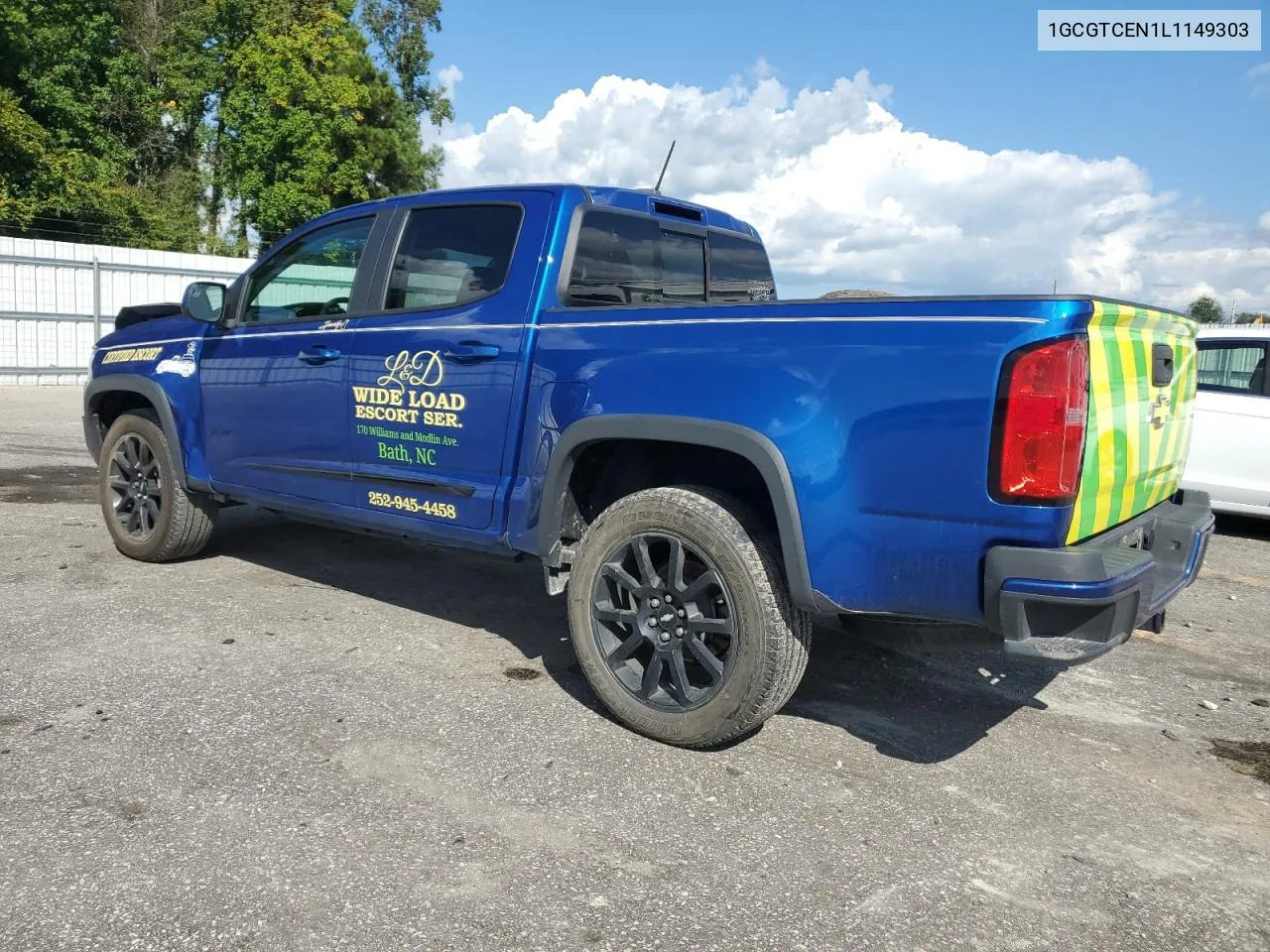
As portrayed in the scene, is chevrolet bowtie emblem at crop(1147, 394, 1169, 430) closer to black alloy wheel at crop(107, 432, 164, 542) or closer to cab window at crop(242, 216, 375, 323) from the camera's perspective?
cab window at crop(242, 216, 375, 323)

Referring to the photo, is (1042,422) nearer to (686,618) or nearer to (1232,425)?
(686,618)

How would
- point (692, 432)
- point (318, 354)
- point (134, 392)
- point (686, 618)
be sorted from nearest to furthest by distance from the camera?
point (692, 432) < point (686, 618) < point (318, 354) < point (134, 392)

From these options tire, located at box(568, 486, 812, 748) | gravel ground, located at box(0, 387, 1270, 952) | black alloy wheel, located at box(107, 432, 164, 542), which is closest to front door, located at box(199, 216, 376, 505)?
black alloy wheel, located at box(107, 432, 164, 542)

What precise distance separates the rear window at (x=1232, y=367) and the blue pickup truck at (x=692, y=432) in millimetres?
4387

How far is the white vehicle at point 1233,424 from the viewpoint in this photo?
730 cm

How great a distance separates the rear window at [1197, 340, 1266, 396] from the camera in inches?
290

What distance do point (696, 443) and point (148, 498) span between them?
3.63 meters

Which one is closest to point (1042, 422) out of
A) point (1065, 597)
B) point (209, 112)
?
point (1065, 597)

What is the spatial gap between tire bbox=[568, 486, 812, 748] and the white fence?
1779 cm

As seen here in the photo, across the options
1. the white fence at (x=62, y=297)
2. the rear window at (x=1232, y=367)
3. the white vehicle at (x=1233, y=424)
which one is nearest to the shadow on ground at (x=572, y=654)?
the white vehicle at (x=1233, y=424)

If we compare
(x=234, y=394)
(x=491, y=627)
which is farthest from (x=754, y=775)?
(x=234, y=394)

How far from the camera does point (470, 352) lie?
148 inches

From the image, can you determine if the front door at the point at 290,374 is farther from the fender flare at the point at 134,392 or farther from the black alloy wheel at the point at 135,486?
the black alloy wheel at the point at 135,486

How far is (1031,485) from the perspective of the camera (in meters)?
2.59
